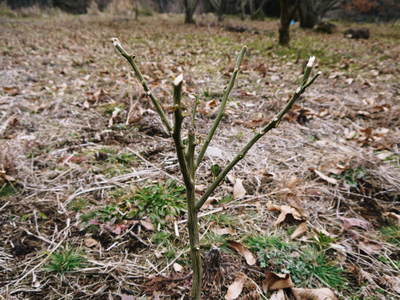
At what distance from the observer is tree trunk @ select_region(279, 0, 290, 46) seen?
5.81m

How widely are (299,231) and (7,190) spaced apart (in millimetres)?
1527

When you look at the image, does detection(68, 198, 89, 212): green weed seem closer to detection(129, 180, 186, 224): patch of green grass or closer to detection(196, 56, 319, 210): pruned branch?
detection(129, 180, 186, 224): patch of green grass

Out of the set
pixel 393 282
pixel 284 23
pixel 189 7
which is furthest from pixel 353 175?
pixel 189 7

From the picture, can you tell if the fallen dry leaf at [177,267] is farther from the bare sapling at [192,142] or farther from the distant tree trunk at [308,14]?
the distant tree trunk at [308,14]

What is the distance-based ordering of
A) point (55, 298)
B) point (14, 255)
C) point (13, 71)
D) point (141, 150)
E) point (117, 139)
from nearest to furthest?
point (55, 298), point (14, 255), point (141, 150), point (117, 139), point (13, 71)

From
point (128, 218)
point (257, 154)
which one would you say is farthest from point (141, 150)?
point (257, 154)

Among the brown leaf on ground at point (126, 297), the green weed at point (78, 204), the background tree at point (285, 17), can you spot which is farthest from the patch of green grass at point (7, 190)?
the background tree at point (285, 17)

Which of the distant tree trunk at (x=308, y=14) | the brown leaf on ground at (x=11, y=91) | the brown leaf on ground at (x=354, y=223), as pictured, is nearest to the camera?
the brown leaf on ground at (x=354, y=223)

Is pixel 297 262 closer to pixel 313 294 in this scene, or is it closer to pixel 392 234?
pixel 313 294

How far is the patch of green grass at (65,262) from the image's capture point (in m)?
1.05

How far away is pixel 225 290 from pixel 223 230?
287 millimetres

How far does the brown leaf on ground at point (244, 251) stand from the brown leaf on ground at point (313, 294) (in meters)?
0.19

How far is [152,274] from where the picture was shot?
1.06 m

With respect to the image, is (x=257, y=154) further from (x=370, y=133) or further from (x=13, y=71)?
(x=13, y=71)
